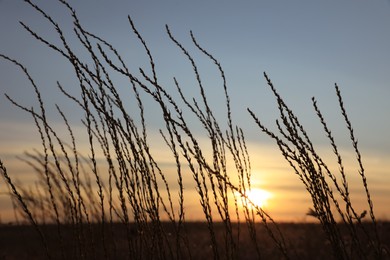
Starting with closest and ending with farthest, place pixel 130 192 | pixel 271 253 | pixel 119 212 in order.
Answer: pixel 130 192 < pixel 119 212 < pixel 271 253

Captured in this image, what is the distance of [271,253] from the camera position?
739cm

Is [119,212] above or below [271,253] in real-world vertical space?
above

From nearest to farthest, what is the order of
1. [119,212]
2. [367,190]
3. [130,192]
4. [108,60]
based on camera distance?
[367,190]
[108,60]
[130,192]
[119,212]

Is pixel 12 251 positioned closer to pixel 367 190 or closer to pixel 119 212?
pixel 119 212

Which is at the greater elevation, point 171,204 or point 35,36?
point 35,36

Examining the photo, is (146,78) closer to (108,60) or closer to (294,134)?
(108,60)

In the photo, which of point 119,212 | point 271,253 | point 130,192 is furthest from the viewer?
point 271,253

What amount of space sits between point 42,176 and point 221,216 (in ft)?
5.94

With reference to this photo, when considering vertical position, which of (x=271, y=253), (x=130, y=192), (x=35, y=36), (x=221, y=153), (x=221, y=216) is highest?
(x=35, y=36)

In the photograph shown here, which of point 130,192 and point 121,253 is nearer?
point 130,192

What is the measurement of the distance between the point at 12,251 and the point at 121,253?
2085mm

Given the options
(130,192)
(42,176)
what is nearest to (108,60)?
(130,192)

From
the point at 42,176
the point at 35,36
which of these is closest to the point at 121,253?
the point at 42,176

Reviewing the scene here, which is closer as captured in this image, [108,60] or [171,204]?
[108,60]
